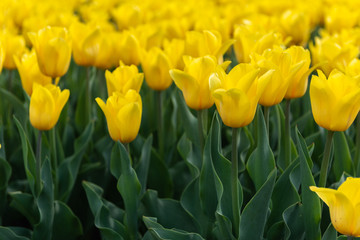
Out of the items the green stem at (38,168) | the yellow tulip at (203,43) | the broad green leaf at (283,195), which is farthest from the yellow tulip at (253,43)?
the green stem at (38,168)

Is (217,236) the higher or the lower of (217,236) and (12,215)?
the higher

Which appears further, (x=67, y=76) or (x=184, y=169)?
(x=67, y=76)

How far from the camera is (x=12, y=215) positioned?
215cm

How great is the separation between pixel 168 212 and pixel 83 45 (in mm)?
798

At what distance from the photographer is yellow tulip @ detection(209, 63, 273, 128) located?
1293mm

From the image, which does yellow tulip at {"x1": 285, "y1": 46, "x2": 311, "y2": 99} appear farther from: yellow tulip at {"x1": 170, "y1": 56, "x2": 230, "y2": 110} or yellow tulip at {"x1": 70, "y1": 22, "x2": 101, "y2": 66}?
yellow tulip at {"x1": 70, "y1": 22, "x2": 101, "y2": 66}

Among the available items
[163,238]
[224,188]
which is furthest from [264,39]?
[163,238]

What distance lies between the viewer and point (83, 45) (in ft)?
7.14

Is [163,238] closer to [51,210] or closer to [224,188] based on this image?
[224,188]

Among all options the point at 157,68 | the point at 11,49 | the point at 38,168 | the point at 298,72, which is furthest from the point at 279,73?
the point at 11,49

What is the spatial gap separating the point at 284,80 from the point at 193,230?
2.11ft

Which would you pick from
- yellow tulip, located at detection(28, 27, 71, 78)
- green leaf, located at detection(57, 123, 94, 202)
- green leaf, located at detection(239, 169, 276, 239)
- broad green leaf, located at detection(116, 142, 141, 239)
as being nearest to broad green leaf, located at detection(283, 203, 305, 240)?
green leaf, located at detection(239, 169, 276, 239)

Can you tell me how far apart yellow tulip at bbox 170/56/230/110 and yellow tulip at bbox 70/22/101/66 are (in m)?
0.71

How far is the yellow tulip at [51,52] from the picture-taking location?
1.93 metres
